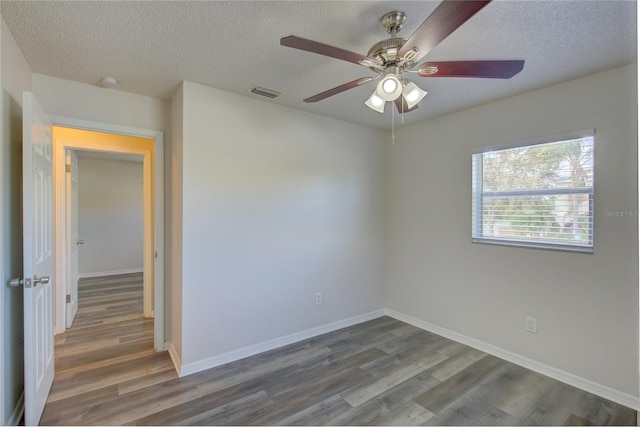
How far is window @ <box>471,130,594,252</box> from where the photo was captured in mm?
2354

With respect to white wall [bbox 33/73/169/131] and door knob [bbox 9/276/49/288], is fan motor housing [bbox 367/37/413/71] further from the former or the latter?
door knob [bbox 9/276/49/288]

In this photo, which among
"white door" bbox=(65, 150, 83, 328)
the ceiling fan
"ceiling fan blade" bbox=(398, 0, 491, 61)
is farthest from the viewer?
"white door" bbox=(65, 150, 83, 328)

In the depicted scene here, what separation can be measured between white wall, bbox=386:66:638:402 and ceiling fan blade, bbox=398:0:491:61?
183 cm

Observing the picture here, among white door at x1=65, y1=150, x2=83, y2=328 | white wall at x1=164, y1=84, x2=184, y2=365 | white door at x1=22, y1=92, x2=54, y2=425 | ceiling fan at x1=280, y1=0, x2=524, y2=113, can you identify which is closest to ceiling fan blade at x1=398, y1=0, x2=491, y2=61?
ceiling fan at x1=280, y1=0, x2=524, y2=113

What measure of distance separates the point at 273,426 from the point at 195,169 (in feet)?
6.50

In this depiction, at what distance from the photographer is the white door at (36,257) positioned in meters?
1.69

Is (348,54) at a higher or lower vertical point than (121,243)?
higher

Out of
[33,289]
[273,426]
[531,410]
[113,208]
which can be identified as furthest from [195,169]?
[113,208]

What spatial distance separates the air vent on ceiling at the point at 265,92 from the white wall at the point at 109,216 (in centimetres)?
498

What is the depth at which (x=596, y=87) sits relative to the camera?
2.26 m

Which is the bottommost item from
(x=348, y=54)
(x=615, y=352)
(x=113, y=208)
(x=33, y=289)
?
(x=615, y=352)

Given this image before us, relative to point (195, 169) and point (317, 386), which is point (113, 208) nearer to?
point (195, 169)

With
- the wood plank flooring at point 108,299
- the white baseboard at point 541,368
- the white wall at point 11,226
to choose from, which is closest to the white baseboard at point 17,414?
the white wall at point 11,226

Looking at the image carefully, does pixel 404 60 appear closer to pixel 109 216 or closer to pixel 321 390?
pixel 321 390
